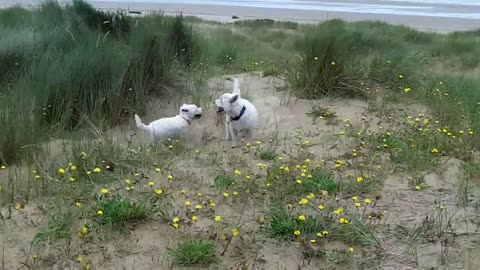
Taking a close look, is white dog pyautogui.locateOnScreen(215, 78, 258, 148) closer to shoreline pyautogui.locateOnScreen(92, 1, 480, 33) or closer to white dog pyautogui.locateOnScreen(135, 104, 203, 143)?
white dog pyautogui.locateOnScreen(135, 104, 203, 143)

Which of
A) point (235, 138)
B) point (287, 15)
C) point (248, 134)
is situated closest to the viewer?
point (235, 138)

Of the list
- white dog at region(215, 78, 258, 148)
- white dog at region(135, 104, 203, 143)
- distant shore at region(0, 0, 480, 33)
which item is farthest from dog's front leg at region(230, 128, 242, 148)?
distant shore at region(0, 0, 480, 33)

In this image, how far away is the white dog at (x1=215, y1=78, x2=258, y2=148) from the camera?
6457 mm

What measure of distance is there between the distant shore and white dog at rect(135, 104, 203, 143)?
1508 centimetres

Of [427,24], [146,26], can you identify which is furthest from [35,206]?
[427,24]

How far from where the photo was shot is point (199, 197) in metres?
4.79

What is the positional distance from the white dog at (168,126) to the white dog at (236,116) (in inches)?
12.4

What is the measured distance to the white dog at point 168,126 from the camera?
6.39 metres

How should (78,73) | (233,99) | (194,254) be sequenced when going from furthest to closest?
(78,73), (233,99), (194,254)

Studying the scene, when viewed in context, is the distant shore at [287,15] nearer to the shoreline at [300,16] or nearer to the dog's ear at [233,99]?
the shoreline at [300,16]

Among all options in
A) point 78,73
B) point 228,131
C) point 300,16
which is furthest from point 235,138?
point 300,16

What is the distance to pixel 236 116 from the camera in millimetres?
6520

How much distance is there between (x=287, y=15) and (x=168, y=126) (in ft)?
60.6

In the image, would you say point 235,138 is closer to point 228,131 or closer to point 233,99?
point 228,131
